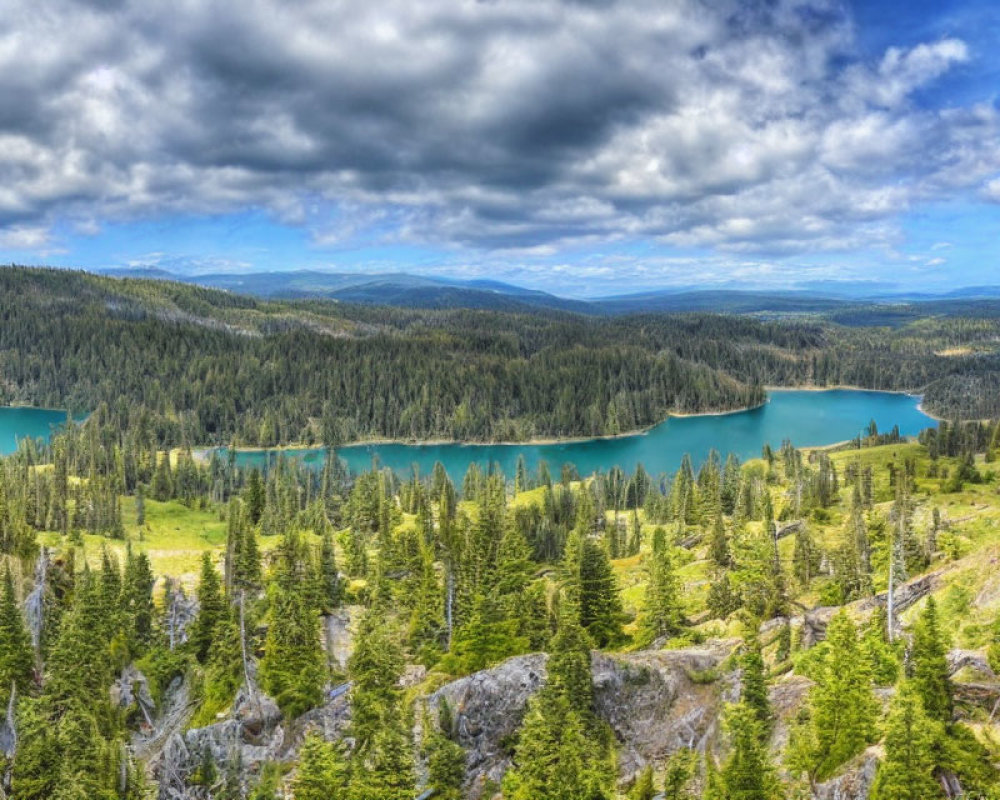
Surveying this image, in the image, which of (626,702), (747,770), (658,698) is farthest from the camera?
(626,702)

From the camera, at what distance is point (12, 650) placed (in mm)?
61906

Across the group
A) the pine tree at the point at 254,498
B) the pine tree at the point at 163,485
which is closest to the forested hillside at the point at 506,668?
the pine tree at the point at 254,498

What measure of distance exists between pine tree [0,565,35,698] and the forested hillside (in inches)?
7.9

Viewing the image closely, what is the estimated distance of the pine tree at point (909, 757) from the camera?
25.0 meters

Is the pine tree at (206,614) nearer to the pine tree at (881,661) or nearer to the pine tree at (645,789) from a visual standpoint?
the pine tree at (645,789)

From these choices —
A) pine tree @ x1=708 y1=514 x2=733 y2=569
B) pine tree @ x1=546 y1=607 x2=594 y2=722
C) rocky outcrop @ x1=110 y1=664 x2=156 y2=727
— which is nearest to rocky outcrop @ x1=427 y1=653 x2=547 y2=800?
pine tree @ x1=546 y1=607 x2=594 y2=722

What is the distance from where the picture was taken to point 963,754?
25875 mm

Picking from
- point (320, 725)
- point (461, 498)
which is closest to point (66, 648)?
point (320, 725)

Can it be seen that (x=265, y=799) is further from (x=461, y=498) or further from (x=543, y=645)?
(x=461, y=498)

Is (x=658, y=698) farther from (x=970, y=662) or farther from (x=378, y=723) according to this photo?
(x=378, y=723)

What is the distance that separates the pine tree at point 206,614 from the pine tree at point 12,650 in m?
13.8

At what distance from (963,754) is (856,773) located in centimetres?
447

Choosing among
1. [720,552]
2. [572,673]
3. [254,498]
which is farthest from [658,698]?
[254,498]

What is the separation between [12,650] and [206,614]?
15.8m
